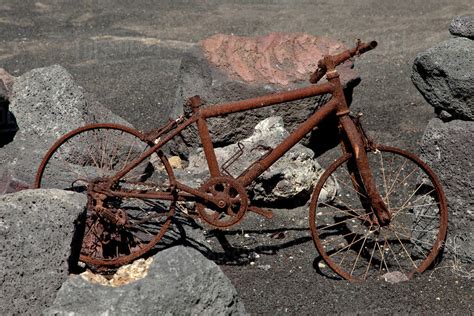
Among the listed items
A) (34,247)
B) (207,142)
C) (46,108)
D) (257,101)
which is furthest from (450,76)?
(46,108)

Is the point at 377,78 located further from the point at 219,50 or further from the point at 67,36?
the point at 67,36

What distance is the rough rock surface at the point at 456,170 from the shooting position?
587 centimetres

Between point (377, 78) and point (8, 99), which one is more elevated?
point (8, 99)

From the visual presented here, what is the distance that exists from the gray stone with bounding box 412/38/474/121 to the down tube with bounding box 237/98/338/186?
29.0 inches

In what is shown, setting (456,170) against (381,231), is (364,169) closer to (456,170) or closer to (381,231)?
(456,170)

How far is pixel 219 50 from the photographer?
7836mm

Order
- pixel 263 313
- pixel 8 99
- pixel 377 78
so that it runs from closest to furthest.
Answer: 1. pixel 263 313
2. pixel 8 99
3. pixel 377 78

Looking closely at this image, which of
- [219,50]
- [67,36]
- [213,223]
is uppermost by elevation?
[219,50]

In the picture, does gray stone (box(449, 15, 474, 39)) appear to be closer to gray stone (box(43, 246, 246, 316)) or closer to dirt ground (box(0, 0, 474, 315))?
dirt ground (box(0, 0, 474, 315))

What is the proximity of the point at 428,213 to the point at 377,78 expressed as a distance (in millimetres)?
4229

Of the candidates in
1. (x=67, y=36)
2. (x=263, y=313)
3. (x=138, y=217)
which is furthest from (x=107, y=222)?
(x=67, y=36)

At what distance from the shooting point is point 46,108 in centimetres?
725

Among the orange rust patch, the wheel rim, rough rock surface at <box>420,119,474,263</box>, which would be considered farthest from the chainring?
the orange rust patch

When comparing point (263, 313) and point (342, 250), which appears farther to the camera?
point (342, 250)
